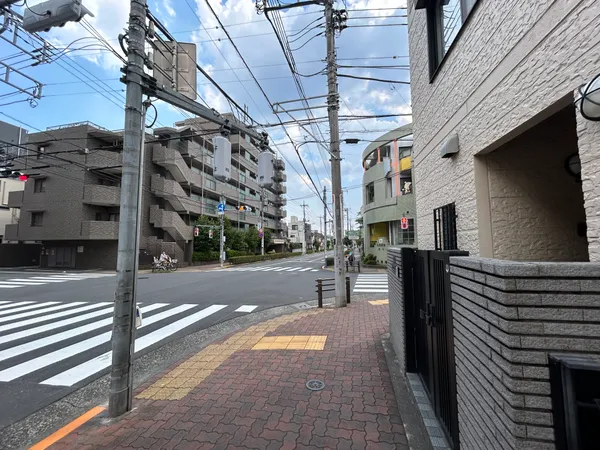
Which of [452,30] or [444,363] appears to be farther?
[452,30]

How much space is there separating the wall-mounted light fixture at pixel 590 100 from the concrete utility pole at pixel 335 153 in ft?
23.3

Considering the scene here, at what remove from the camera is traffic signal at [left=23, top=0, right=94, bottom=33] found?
3.79m

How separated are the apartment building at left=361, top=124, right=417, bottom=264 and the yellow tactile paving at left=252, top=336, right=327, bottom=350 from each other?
15.7 metres

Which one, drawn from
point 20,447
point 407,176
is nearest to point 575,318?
point 20,447

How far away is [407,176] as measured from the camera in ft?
70.6

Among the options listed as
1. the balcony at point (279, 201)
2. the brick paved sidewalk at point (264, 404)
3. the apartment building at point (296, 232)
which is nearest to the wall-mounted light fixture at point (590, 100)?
the brick paved sidewalk at point (264, 404)

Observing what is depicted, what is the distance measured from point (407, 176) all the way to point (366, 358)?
19.2 metres

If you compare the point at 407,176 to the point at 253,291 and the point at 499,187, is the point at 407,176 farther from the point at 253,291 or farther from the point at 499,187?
the point at 499,187

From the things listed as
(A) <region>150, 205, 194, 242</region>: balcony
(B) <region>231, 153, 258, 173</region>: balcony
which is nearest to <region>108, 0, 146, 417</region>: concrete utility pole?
(A) <region>150, 205, 194, 242</region>: balcony

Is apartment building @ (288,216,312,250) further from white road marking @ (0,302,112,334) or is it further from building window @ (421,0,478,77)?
building window @ (421,0,478,77)

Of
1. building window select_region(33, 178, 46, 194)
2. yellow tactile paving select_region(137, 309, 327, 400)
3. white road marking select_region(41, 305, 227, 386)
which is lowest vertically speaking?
white road marking select_region(41, 305, 227, 386)

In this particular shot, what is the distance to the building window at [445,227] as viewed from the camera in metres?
3.40

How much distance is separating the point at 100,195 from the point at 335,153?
24.9m

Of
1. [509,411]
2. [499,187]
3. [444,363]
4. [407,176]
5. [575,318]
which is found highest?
[407,176]
